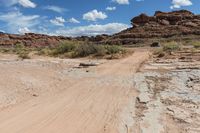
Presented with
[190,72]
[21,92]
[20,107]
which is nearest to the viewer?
[20,107]

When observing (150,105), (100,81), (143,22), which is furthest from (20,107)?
(143,22)

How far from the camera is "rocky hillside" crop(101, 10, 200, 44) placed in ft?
288

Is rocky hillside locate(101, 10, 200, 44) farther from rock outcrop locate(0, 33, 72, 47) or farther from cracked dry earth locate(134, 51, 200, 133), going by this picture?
cracked dry earth locate(134, 51, 200, 133)

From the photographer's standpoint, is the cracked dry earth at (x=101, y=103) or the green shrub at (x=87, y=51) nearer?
the cracked dry earth at (x=101, y=103)

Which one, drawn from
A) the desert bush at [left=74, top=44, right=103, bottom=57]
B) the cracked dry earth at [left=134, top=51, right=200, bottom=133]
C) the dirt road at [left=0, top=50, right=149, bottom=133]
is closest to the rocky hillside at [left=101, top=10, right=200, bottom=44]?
the desert bush at [left=74, top=44, right=103, bottom=57]

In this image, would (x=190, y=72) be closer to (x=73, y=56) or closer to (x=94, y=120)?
(x=94, y=120)

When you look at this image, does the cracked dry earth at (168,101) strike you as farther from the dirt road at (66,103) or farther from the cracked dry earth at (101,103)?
the dirt road at (66,103)

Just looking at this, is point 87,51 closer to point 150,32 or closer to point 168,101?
point 168,101

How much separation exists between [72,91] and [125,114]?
12.9ft

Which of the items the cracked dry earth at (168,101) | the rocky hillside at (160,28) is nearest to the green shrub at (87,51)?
the cracked dry earth at (168,101)

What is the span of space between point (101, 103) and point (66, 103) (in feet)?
3.56

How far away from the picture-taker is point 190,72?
16172 mm

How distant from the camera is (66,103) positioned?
33.7 feet

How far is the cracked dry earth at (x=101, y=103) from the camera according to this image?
25.7 feet
